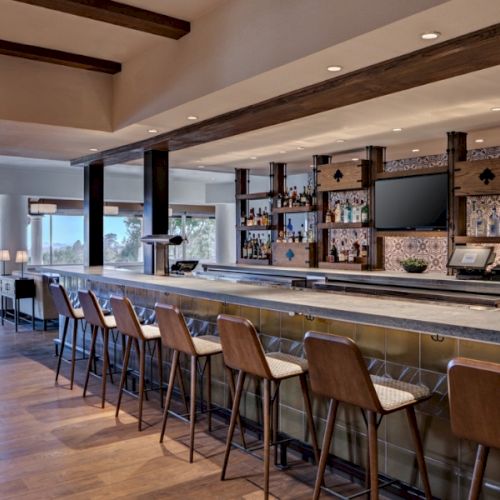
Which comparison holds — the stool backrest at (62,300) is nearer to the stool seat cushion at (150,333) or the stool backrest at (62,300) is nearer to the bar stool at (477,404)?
the stool seat cushion at (150,333)

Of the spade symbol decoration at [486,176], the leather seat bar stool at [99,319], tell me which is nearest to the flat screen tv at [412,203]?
the spade symbol decoration at [486,176]

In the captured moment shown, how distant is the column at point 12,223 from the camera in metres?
9.94

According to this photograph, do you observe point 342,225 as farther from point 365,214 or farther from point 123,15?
point 123,15

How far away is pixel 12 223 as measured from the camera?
32.8 feet

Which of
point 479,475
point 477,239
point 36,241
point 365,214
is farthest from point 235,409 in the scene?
point 36,241

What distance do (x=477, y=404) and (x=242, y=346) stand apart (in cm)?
122

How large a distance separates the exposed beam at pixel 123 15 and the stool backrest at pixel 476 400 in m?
2.99

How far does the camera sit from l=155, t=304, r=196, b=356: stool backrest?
331cm

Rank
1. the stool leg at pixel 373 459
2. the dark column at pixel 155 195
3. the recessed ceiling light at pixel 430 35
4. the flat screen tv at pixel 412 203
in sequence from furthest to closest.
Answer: the dark column at pixel 155 195
the flat screen tv at pixel 412 203
the recessed ceiling light at pixel 430 35
the stool leg at pixel 373 459

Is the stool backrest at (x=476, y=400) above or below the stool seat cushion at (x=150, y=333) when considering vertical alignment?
above

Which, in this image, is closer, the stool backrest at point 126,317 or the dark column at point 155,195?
the stool backrest at point 126,317

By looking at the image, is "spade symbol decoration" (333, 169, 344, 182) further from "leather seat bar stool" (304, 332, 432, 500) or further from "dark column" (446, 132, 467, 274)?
"leather seat bar stool" (304, 332, 432, 500)

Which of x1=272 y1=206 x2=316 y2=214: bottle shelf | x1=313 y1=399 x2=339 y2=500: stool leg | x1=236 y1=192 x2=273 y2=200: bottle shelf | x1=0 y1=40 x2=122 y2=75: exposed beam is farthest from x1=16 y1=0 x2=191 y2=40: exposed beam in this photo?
x1=236 y1=192 x2=273 y2=200: bottle shelf

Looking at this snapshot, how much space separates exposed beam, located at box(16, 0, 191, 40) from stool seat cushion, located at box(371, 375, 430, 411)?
2759mm
